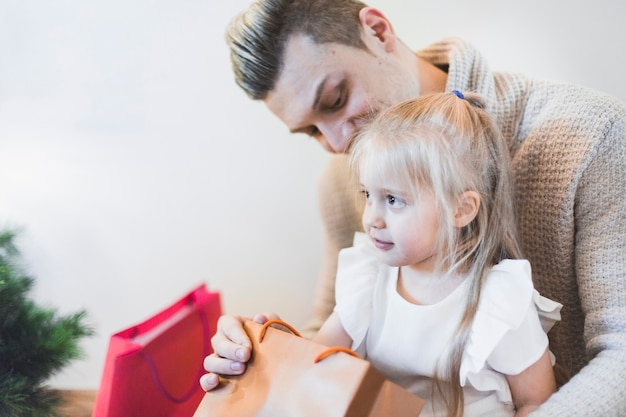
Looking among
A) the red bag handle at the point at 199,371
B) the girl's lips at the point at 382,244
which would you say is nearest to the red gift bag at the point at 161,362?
the red bag handle at the point at 199,371

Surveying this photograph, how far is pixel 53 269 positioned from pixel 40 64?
1.52ft

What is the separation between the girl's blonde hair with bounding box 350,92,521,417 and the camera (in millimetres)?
714

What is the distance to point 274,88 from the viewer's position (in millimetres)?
988

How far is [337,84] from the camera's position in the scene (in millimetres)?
961

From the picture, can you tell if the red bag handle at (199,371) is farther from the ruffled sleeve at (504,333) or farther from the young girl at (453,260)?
the ruffled sleeve at (504,333)

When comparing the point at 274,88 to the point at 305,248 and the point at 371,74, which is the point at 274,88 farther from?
the point at 305,248

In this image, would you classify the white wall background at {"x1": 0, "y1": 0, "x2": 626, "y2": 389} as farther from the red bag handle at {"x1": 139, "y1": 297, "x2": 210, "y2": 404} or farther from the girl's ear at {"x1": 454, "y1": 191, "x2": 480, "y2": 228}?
the girl's ear at {"x1": 454, "y1": 191, "x2": 480, "y2": 228}

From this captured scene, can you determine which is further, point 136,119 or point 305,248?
point 305,248

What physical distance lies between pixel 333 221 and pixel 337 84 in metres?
0.36

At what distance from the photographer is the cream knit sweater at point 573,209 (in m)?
0.73

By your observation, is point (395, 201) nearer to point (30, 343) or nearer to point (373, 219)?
point (373, 219)

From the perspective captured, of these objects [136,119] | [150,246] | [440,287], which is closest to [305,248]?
[150,246]

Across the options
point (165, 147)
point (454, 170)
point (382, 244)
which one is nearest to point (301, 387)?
point (382, 244)

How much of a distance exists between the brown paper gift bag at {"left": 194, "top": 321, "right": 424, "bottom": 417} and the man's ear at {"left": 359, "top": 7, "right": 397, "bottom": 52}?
1.83 feet
